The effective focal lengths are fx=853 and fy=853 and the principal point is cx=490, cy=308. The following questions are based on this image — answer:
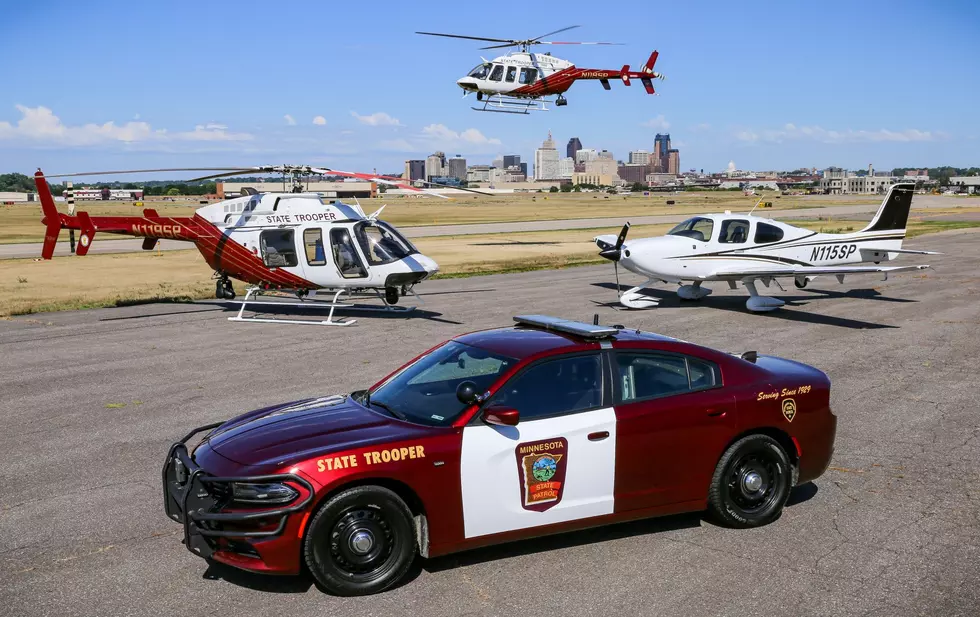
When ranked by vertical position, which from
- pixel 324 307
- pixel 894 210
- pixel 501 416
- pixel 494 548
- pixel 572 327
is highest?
pixel 894 210

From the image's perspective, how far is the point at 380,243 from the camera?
18.8 m

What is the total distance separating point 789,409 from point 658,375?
1.19m

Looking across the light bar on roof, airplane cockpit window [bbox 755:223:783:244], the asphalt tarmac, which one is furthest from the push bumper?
airplane cockpit window [bbox 755:223:783:244]

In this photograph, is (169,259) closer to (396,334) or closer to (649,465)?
(396,334)

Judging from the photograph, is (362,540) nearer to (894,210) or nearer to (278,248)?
(278,248)

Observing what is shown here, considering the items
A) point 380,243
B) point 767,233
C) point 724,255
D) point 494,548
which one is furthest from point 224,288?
point 494,548

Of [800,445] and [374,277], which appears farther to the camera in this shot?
[374,277]

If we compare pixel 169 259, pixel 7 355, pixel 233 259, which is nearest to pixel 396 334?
pixel 233 259

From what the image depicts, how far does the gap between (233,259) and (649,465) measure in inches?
599

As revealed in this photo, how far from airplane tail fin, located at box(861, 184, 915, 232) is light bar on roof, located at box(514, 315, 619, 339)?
735 inches

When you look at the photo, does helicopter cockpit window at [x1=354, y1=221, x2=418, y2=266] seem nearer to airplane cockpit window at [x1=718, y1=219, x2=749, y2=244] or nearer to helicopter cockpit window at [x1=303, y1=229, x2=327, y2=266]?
helicopter cockpit window at [x1=303, y1=229, x2=327, y2=266]

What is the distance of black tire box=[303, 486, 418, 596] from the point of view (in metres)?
5.39

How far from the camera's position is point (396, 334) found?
1683 cm

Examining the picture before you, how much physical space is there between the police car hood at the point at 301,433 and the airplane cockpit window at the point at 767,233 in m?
16.0
